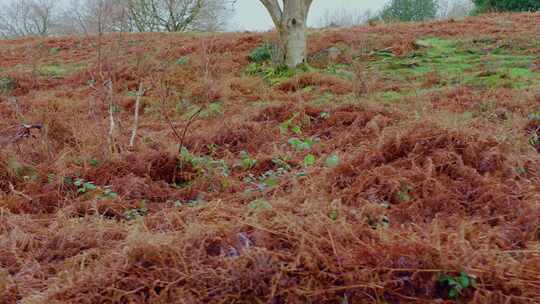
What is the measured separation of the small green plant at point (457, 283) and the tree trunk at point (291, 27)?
23.8 ft

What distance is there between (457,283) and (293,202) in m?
1.13

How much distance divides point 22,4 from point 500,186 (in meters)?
37.5

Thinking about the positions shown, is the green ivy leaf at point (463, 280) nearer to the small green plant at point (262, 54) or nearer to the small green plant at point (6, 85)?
the small green plant at point (262, 54)

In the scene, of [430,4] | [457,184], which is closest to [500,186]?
[457,184]

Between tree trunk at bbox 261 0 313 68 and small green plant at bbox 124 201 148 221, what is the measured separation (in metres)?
6.02

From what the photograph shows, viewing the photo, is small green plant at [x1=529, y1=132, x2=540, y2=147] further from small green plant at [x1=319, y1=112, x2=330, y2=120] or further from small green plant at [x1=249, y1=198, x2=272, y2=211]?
small green plant at [x1=249, y1=198, x2=272, y2=211]

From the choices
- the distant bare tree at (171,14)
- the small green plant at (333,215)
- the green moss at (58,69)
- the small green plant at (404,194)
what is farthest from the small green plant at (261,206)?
the distant bare tree at (171,14)

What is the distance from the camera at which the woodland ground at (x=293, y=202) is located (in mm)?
1892

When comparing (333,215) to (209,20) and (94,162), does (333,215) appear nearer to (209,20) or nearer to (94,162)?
(94,162)

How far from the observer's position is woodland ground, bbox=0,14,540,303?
189 cm

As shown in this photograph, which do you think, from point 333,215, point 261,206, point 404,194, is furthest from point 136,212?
point 404,194

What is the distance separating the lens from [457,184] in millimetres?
2818

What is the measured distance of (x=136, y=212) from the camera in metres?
3.15

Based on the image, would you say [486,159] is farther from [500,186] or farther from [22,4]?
[22,4]
